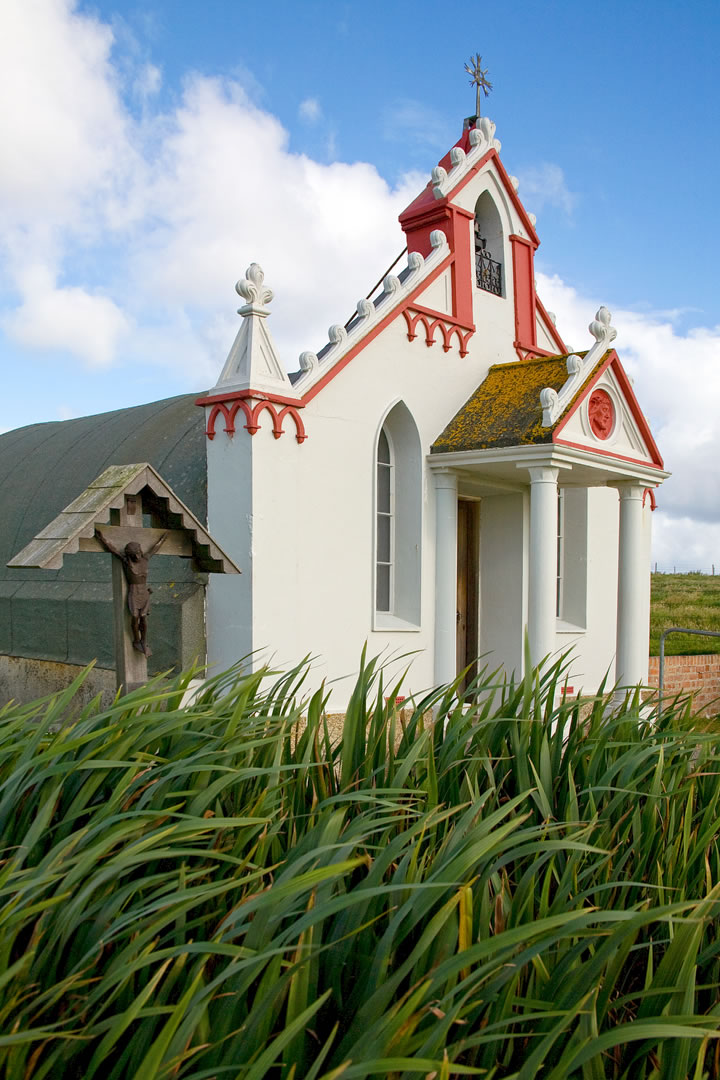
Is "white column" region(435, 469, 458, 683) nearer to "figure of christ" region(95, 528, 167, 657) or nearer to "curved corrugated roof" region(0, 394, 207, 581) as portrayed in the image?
"curved corrugated roof" region(0, 394, 207, 581)

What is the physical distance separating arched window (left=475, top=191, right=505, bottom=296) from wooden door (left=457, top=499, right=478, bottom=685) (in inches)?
101

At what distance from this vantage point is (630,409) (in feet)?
34.5

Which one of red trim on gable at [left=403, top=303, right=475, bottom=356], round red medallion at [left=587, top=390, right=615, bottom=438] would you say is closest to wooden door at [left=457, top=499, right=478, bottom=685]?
round red medallion at [left=587, top=390, right=615, bottom=438]

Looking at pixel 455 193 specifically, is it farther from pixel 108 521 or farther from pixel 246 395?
pixel 108 521

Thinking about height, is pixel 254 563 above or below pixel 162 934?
above

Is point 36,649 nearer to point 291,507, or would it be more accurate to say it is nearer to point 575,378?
point 291,507

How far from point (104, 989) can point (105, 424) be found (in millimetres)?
10466

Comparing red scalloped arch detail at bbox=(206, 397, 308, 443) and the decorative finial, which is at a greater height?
the decorative finial

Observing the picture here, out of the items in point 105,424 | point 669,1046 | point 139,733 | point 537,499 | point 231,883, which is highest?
point 105,424

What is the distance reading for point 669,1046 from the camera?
1844mm

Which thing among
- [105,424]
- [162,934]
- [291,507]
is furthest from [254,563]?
[162,934]

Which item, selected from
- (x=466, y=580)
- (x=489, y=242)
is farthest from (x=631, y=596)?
(x=489, y=242)

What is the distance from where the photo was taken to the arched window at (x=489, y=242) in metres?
10.8

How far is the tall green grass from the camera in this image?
1649mm
